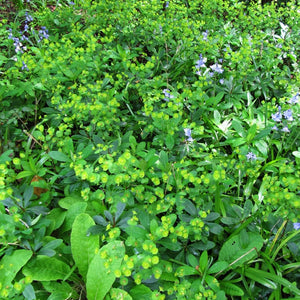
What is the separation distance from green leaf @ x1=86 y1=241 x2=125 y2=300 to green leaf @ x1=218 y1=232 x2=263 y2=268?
62 centimetres

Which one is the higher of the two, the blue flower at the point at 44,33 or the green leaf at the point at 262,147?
the blue flower at the point at 44,33

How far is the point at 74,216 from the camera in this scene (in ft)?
5.83

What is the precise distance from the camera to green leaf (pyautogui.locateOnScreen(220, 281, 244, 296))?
1505 millimetres

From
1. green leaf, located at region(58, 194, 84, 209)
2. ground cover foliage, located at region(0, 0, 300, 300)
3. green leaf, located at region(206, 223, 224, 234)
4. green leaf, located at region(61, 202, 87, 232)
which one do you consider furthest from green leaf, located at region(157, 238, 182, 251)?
green leaf, located at region(58, 194, 84, 209)

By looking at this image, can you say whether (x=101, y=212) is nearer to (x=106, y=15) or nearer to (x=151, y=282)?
(x=151, y=282)

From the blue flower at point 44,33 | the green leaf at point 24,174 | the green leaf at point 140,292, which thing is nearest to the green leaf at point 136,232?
the green leaf at point 140,292

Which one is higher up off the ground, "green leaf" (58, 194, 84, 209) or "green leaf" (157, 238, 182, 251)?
"green leaf" (157, 238, 182, 251)

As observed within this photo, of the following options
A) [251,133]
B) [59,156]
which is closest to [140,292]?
[59,156]

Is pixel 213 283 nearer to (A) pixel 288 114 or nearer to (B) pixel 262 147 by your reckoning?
(B) pixel 262 147

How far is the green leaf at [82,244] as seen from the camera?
162 cm

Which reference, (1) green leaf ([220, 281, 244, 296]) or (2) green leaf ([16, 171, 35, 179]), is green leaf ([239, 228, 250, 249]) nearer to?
(1) green leaf ([220, 281, 244, 296])

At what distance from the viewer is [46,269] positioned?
5.09 ft

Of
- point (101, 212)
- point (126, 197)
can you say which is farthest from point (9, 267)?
point (126, 197)

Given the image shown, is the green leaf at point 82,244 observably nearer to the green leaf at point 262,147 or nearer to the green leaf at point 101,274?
the green leaf at point 101,274
